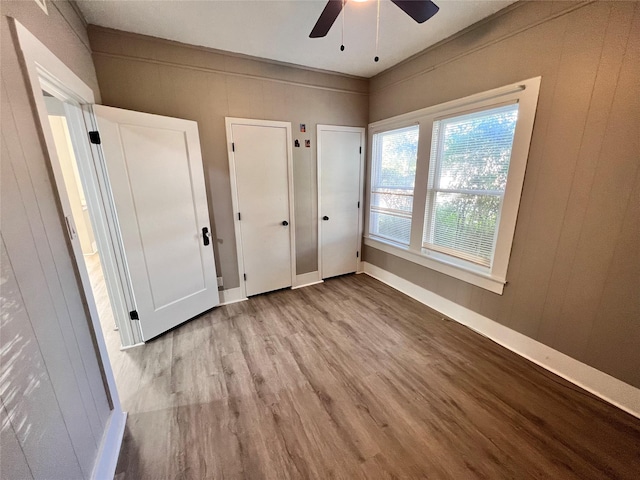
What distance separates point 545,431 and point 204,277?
2948mm

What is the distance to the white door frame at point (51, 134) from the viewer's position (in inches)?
44.1

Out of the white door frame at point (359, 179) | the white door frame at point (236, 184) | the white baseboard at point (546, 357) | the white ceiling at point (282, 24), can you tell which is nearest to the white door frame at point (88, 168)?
the white ceiling at point (282, 24)

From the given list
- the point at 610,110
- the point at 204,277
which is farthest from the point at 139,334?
the point at 610,110

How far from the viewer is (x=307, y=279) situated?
3547mm

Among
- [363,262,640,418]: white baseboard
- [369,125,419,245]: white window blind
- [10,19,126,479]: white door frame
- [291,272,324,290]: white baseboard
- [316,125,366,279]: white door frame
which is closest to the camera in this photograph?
[10,19,126,479]: white door frame

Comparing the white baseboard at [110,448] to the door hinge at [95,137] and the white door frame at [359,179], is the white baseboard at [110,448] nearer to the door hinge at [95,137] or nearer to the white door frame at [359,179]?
the door hinge at [95,137]

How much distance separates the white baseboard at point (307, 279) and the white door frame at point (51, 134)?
2.16m

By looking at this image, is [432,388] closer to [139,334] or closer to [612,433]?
[612,433]

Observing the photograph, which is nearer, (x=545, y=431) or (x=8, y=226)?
(x=8, y=226)

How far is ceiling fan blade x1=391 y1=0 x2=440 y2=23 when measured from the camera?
138cm

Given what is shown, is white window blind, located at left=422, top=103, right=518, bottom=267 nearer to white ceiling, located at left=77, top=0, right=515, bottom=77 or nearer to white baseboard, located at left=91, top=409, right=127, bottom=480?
white ceiling, located at left=77, top=0, right=515, bottom=77

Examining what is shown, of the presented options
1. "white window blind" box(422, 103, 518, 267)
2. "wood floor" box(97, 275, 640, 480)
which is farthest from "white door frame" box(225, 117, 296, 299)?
"white window blind" box(422, 103, 518, 267)

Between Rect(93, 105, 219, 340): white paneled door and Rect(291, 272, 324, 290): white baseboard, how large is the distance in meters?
1.18

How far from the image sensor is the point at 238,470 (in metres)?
1.32
